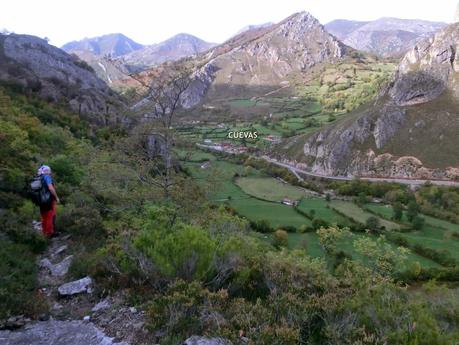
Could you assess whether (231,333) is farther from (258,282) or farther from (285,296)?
(258,282)

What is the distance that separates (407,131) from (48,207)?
386 ft

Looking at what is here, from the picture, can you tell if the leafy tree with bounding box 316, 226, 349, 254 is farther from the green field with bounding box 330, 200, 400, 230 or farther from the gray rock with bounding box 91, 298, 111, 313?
the gray rock with bounding box 91, 298, 111, 313

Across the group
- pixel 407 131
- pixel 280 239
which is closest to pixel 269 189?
pixel 280 239

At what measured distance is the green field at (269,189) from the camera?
78.2 m

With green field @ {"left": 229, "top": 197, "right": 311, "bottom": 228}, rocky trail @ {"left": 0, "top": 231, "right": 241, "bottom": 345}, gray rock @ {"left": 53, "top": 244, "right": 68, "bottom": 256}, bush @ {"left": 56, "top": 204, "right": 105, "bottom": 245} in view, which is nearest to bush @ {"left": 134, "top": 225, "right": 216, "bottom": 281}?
rocky trail @ {"left": 0, "top": 231, "right": 241, "bottom": 345}

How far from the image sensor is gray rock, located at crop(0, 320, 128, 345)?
7.52 m

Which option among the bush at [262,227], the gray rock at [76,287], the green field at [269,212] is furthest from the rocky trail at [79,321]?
the green field at [269,212]

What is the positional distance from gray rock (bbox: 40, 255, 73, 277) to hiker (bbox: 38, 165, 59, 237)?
1623 mm

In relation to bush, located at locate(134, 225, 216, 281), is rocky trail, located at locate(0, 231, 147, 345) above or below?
below

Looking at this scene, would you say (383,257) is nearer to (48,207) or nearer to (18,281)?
(48,207)

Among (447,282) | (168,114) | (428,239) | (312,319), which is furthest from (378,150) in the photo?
(312,319)

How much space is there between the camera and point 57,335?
7801 millimetres

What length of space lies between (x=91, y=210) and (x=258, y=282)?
755cm

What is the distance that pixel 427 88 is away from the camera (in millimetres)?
126188
